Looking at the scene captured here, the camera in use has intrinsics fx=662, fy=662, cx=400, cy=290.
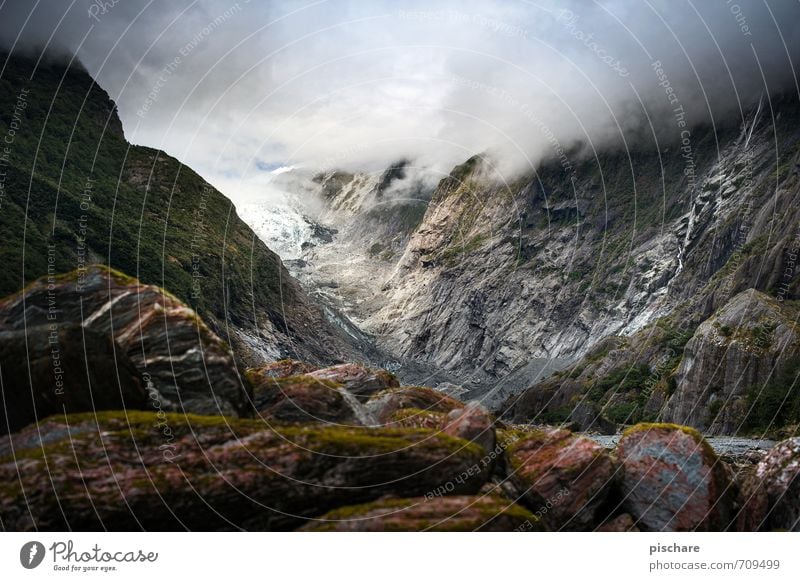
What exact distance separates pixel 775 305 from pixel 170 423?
147091 millimetres

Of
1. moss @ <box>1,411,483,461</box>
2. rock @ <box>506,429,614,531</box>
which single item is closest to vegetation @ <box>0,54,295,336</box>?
moss @ <box>1,411,483,461</box>

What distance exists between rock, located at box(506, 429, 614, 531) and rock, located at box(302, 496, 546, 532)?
6.94 feet

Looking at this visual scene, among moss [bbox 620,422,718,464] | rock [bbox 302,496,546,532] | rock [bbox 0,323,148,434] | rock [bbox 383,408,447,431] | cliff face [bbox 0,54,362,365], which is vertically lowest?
rock [bbox 302,496,546,532]

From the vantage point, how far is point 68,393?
20000 mm

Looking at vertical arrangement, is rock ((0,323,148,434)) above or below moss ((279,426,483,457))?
above

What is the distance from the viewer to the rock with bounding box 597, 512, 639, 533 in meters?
21.9

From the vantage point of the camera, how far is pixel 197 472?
1845 cm

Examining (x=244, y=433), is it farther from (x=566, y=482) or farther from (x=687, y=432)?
(x=687, y=432)

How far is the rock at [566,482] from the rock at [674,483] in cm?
97

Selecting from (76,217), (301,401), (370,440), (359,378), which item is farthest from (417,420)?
(76,217)

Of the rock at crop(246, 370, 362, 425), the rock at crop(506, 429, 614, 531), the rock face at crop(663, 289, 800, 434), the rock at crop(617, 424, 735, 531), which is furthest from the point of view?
the rock face at crop(663, 289, 800, 434)

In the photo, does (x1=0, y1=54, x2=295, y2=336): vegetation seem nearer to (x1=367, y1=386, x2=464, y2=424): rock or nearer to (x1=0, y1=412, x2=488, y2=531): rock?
(x1=367, y1=386, x2=464, y2=424): rock
